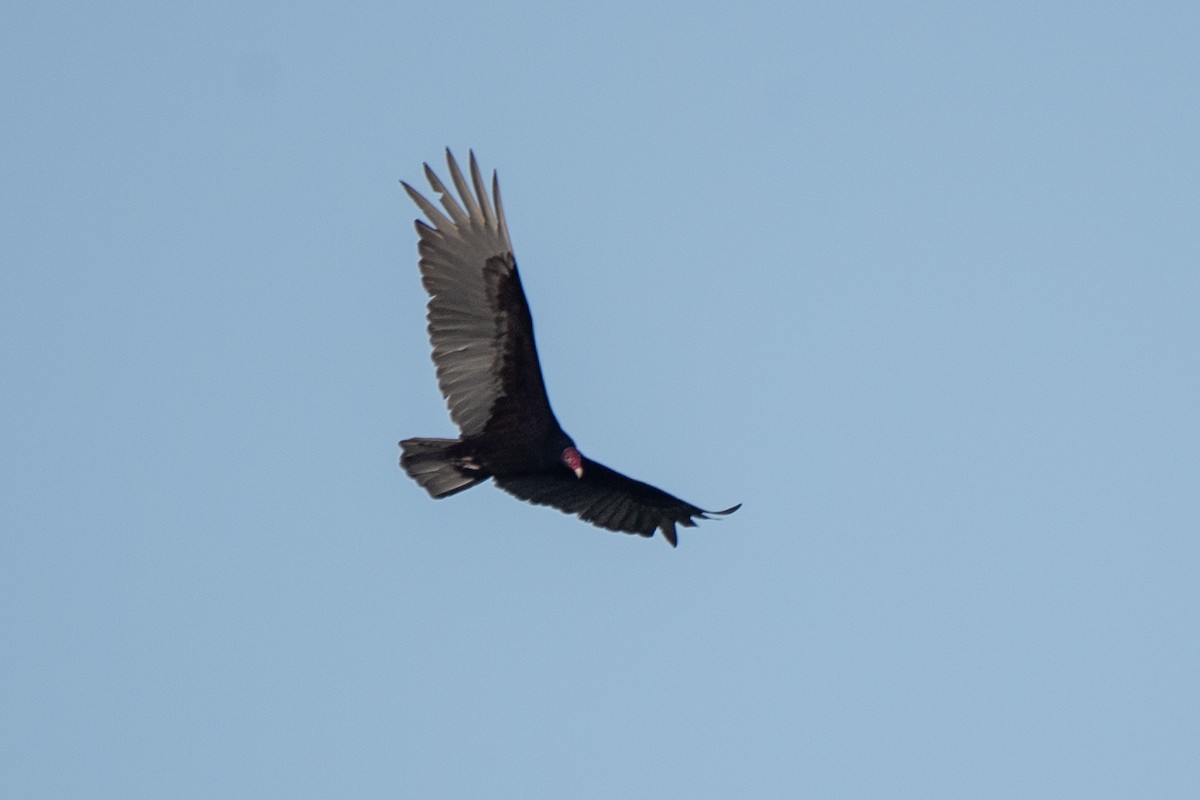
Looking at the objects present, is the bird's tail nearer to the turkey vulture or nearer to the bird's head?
the turkey vulture

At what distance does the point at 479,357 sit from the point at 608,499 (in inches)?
65.6

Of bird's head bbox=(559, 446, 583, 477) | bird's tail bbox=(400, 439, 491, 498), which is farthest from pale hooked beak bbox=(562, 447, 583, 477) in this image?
bird's tail bbox=(400, 439, 491, 498)

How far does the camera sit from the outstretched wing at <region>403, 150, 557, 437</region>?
21.9m

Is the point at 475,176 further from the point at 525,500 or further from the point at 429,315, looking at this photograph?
the point at 525,500

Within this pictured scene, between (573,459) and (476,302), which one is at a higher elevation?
(476,302)

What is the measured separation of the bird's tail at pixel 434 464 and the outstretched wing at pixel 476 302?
41 centimetres

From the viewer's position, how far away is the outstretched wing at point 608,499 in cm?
2253

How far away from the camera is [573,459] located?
2227cm

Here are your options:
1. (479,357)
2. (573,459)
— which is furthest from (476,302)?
(573,459)

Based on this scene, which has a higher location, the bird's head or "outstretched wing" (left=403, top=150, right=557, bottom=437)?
"outstretched wing" (left=403, top=150, right=557, bottom=437)

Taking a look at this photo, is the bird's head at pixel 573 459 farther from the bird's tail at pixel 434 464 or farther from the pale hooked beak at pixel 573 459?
the bird's tail at pixel 434 464

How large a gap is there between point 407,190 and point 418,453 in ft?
6.31

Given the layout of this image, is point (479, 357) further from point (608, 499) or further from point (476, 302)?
point (608, 499)

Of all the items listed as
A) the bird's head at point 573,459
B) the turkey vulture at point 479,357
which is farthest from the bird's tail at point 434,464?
the bird's head at point 573,459
